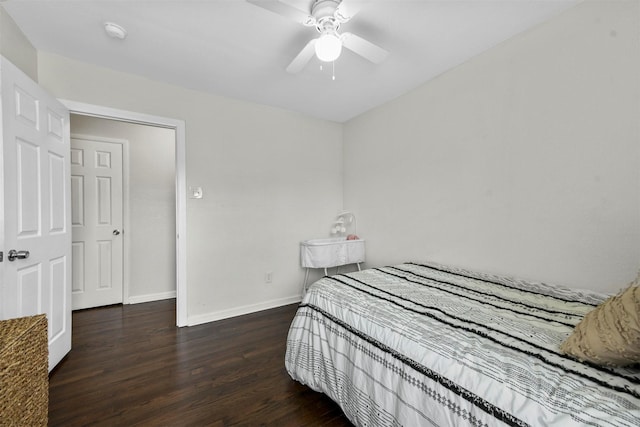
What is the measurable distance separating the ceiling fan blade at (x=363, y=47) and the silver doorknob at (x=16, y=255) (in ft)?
7.59

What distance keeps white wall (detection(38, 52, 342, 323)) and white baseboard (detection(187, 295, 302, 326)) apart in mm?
10

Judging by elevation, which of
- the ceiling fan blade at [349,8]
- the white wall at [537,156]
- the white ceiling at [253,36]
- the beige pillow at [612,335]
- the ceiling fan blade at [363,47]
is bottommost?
the beige pillow at [612,335]

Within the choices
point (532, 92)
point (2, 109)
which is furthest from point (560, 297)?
point (2, 109)

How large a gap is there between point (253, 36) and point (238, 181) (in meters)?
1.49

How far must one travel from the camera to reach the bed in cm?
78

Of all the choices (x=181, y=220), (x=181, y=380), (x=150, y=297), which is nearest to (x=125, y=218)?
(x=150, y=297)

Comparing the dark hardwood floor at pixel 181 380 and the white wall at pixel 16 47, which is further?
the white wall at pixel 16 47

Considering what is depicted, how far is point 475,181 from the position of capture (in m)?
2.25

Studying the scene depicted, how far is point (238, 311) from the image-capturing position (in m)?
3.00

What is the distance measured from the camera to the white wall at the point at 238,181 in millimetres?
2479

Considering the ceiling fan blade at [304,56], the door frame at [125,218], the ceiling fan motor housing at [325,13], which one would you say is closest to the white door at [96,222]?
the door frame at [125,218]

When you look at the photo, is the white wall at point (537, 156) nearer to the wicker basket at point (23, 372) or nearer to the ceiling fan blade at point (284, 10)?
the ceiling fan blade at point (284, 10)

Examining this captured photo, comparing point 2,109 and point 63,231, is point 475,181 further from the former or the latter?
point 63,231

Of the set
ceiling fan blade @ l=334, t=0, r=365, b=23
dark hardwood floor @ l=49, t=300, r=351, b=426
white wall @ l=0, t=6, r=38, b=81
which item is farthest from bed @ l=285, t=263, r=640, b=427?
white wall @ l=0, t=6, r=38, b=81
